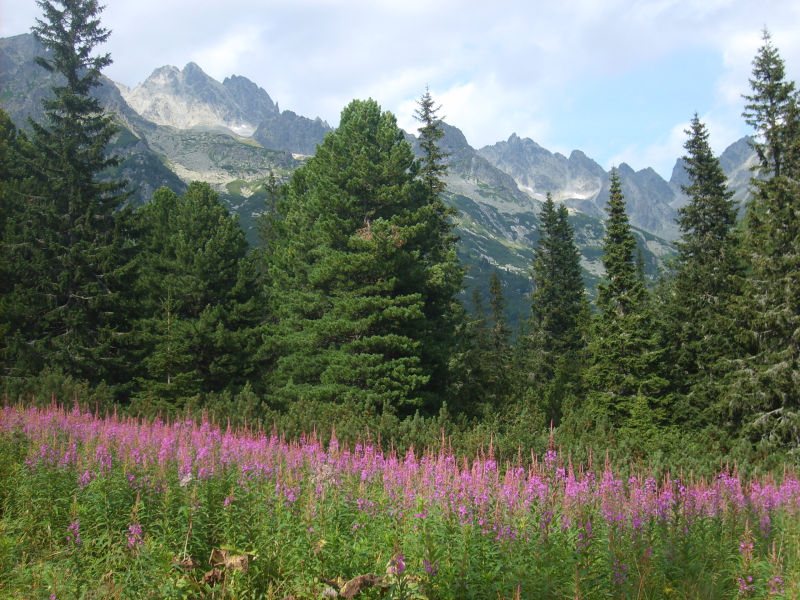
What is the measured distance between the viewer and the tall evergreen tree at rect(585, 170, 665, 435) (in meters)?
27.9

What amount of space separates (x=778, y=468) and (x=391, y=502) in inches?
511

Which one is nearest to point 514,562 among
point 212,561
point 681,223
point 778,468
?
point 212,561

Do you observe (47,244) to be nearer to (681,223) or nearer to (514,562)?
(514,562)

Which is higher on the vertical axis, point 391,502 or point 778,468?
point 391,502

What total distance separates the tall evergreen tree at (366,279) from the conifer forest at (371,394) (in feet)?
0.52

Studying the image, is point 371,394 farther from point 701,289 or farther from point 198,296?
point 701,289

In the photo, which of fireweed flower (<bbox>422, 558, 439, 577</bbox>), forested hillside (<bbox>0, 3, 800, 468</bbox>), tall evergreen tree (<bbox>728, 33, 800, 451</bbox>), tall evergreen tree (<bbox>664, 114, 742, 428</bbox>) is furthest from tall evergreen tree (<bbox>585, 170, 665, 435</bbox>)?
fireweed flower (<bbox>422, 558, 439, 577</bbox>)

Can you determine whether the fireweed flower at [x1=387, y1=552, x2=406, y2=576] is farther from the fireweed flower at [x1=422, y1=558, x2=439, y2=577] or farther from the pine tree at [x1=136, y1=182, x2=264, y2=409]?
the pine tree at [x1=136, y1=182, x2=264, y2=409]

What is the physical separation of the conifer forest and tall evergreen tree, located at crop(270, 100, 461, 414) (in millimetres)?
159

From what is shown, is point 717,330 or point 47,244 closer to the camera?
point 717,330

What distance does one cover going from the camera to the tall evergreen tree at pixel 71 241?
1089 inches

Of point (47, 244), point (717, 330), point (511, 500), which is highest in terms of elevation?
point (47, 244)

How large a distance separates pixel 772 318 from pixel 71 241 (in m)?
35.0

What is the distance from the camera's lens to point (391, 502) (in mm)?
6504
